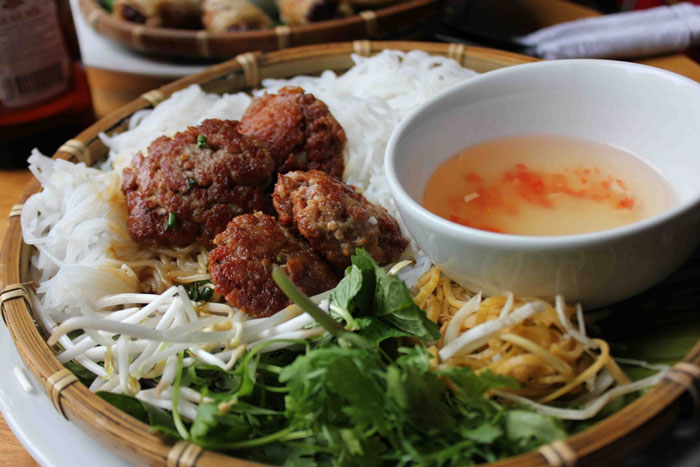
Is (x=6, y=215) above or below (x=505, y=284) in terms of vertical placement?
below

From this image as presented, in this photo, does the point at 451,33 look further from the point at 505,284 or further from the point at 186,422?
the point at 186,422

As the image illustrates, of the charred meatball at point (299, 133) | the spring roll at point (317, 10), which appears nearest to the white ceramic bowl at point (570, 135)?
the charred meatball at point (299, 133)

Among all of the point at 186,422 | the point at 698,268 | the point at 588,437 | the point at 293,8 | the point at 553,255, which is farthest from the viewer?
the point at 293,8

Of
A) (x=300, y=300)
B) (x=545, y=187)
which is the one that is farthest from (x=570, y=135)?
(x=300, y=300)

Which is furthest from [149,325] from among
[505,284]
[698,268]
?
[698,268]

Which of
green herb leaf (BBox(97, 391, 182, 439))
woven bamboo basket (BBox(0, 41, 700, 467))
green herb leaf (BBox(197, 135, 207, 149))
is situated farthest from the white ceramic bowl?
green herb leaf (BBox(97, 391, 182, 439))

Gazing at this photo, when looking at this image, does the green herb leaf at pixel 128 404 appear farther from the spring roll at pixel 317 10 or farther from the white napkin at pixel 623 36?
the spring roll at pixel 317 10

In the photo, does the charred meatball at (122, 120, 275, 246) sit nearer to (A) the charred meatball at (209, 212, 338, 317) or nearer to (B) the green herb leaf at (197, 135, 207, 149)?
(B) the green herb leaf at (197, 135, 207, 149)
